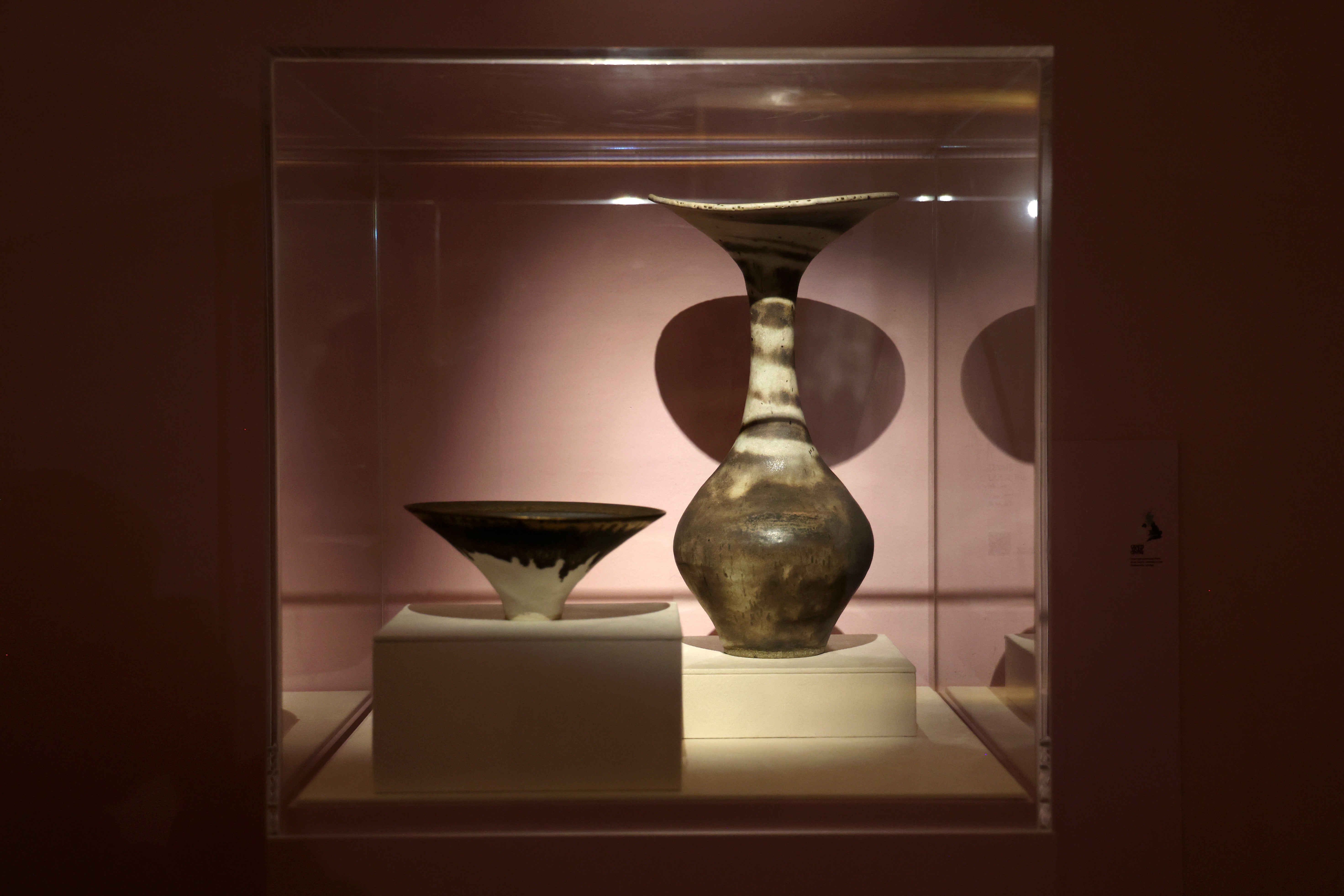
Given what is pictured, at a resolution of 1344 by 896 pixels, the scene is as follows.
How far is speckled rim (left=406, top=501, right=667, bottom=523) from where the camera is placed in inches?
49.1

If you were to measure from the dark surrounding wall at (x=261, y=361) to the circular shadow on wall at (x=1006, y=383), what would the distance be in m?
0.04

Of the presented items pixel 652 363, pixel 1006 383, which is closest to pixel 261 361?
pixel 652 363

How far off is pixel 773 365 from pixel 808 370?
0.21 meters

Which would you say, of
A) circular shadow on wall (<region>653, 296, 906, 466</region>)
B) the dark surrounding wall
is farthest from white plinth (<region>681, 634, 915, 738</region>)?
circular shadow on wall (<region>653, 296, 906, 466</region>)

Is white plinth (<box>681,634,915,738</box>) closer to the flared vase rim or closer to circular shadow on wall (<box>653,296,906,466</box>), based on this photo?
circular shadow on wall (<box>653,296,906,466</box>)

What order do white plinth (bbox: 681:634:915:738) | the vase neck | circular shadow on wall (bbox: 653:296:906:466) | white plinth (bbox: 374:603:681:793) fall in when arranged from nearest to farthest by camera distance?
white plinth (bbox: 374:603:681:793), white plinth (bbox: 681:634:915:738), the vase neck, circular shadow on wall (bbox: 653:296:906:466)

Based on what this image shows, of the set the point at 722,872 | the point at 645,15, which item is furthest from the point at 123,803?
the point at 645,15

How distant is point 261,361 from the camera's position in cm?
123

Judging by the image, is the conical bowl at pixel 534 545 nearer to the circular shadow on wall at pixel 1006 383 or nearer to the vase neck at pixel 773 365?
the vase neck at pixel 773 365

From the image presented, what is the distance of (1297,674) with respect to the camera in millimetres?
1232

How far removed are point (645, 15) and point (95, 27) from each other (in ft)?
2.10

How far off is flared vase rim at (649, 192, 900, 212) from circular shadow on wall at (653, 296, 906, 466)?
28 centimetres

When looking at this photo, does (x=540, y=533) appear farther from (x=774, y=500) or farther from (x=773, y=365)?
(x=773, y=365)

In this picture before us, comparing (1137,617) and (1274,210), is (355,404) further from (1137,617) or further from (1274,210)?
(1274,210)
